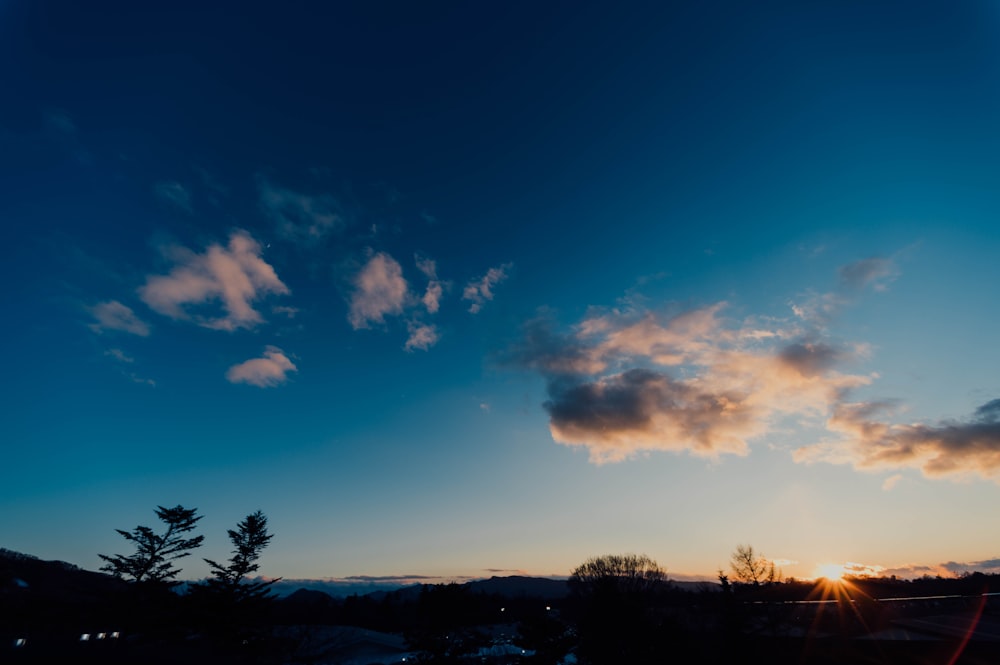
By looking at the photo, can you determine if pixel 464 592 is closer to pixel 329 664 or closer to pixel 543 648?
pixel 543 648

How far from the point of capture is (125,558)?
46938 mm

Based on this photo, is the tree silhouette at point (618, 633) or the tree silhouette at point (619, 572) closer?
the tree silhouette at point (618, 633)

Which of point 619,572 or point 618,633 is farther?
point 619,572

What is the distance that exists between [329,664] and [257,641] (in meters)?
10.9

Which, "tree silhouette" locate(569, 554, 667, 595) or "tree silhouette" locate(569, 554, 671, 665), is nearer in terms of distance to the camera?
"tree silhouette" locate(569, 554, 671, 665)

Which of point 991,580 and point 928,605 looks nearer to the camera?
point 928,605

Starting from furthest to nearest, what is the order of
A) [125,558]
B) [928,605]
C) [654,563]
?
1. [654,563]
2. [125,558]
3. [928,605]

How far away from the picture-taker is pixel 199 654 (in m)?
4.85

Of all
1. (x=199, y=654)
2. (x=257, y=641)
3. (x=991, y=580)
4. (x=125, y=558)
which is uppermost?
(x=125, y=558)

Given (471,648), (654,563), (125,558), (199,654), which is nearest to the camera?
(199,654)

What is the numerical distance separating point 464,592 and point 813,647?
1938cm

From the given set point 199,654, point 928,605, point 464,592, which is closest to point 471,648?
point 464,592

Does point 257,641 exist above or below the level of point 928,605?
below

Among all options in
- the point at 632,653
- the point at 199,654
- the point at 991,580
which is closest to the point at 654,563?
the point at 991,580
